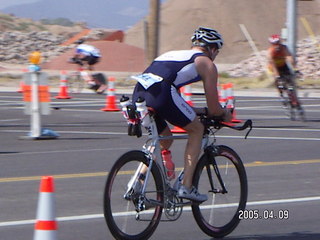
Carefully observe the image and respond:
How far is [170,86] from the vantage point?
7.65 meters

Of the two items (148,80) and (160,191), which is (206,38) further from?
(160,191)

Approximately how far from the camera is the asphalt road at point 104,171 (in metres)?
8.34

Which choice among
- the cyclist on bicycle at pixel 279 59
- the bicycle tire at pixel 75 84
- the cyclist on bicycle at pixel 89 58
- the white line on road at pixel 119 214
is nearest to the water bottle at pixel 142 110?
the white line on road at pixel 119 214

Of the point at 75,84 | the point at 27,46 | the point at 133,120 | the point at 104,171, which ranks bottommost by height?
the point at 75,84

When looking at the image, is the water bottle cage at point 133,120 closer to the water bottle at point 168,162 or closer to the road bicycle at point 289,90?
the water bottle at point 168,162

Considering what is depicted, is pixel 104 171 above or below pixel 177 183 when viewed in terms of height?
below

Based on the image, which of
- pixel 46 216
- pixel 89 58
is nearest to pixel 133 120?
pixel 46 216

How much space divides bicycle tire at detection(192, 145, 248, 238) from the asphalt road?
150 mm

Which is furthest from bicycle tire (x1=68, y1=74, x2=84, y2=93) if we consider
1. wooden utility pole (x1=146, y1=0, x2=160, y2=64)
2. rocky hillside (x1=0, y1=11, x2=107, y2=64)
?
rocky hillside (x1=0, y1=11, x2=107, y2=64)

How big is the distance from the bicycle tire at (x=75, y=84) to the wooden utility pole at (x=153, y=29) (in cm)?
298

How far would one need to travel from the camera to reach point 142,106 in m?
7.50

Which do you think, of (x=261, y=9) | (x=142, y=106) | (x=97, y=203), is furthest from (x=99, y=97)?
(x=261, y=9)

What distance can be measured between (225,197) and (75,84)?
26.7 metres

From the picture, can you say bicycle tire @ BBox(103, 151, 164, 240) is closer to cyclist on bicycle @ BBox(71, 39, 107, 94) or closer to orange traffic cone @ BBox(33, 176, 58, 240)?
orange traffic cone @ BBox(33, 176, 58, 240)
